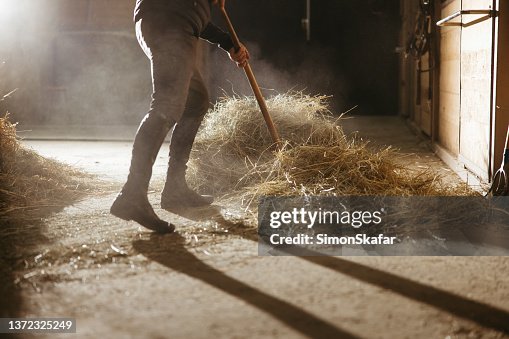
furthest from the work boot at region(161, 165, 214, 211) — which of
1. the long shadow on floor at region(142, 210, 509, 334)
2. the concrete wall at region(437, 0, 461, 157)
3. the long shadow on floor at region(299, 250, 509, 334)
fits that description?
the concrete wall at region(437, 0, 461, 157)

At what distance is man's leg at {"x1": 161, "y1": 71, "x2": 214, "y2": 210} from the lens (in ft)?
10.5

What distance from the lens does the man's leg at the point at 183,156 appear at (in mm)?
3193

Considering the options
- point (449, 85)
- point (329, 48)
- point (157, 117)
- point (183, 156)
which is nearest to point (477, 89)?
A: point (449, 85)

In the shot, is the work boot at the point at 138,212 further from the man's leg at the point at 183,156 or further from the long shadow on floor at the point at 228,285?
the man's leg at the point at 183,156

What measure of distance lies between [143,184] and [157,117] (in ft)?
0.97

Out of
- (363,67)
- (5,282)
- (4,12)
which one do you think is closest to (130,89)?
(4,12)

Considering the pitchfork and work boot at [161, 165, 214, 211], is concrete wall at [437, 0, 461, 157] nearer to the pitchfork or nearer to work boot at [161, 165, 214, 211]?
the pitchfork

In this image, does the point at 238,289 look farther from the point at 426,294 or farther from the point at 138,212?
the point at 138,212

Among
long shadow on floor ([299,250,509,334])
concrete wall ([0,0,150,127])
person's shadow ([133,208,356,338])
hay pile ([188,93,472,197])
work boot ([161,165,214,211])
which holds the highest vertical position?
concrete wall ([0,0,150,127])

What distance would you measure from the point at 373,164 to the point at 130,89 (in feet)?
18.9

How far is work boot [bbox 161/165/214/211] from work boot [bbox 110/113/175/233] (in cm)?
58

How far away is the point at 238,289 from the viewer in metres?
1.88

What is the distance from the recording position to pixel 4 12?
816cm

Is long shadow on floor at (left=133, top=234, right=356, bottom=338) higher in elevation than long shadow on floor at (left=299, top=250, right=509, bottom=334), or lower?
higher
